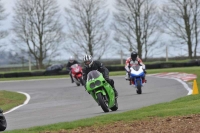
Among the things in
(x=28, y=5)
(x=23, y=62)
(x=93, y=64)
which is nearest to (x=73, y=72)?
(x=93, y=64)

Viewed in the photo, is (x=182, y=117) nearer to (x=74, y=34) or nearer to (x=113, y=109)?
(x=113, y=109)

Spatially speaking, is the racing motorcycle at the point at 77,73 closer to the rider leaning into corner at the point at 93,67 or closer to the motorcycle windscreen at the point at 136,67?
the motorcycle windscreen at the point at 136,67

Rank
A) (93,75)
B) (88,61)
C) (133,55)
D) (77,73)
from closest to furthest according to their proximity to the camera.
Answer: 1. (93,75)
2. (88,61)
3. (133,55)
4. (77,73)

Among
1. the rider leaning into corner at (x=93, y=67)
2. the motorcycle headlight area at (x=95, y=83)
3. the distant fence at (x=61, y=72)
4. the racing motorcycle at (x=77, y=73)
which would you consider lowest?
the distant fence at (x=61, y=72)

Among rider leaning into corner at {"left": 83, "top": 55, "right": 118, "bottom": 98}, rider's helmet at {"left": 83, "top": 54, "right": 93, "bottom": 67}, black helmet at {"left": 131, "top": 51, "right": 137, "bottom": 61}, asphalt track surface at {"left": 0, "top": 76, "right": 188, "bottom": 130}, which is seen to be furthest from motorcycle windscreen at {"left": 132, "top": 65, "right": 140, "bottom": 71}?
rider's helmet at {"left": 83, "top": 54, "right": 93, "bottom": 67}

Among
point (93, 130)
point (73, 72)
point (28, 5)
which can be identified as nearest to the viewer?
point (93, 130)

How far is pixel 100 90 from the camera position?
13680 mm

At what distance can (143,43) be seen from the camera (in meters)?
63.2

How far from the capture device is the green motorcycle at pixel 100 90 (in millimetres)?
13617

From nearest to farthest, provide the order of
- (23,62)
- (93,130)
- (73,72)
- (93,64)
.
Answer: (93,130) < (93,64) < (73,72) < (23,62)

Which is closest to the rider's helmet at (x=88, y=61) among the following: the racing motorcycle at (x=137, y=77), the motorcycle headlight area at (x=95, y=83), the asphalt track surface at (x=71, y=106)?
the motorcycle headlight area at (x=95, y=83)

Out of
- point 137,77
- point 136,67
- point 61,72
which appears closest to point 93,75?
point 137,77

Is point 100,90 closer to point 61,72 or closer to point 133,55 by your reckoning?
point 133,55

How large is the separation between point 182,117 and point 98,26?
53485 millimetres
